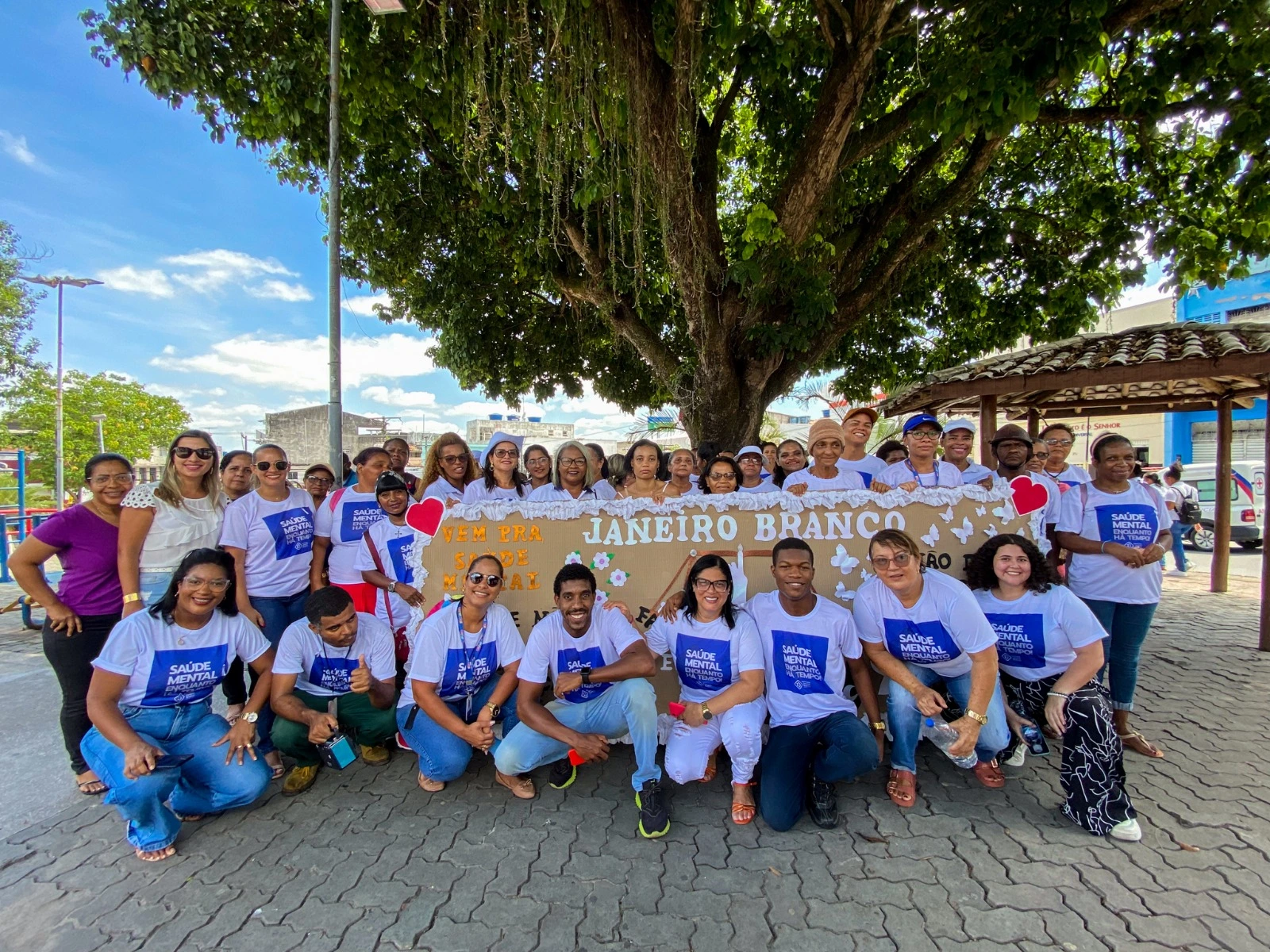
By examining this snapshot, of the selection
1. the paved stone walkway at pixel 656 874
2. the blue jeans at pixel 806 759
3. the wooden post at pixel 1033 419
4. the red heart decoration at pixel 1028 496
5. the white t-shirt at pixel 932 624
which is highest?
the wooden post at pixel 1033 419

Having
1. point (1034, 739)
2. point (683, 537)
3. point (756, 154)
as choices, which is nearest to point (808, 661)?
point (683, 537)

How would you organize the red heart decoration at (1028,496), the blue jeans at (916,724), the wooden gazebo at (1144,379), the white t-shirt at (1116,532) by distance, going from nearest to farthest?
the blue jeans at (916,724) → the white t-shirt at (1116,532) → the red heart decoration at (1028,496) → the wooden gazebo at (1144,379)

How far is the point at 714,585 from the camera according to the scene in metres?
3.01

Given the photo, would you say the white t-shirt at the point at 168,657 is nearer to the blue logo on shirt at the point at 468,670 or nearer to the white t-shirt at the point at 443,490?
the blue logo on shirt at the point at 468,670

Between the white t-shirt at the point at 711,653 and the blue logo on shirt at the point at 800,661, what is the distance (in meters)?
0.12

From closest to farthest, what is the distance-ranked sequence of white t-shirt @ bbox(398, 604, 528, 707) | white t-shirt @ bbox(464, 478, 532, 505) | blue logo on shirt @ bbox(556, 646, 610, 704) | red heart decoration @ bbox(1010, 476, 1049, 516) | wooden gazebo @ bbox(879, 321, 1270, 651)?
white t-shirt @ bbox(398, 604, 528, 707) → blue logo on shirt @ bbox(556, 646, 610, 704) → red heart decoration @ bbox(1010, 476, 1049, 516) → white t-shirt @ bbox(464, 478, 532, 505) → wooden gazebo @ bbox(879, 321, 1270, 651)

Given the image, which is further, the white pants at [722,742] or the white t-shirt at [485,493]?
the white t-shirt at [485,493]

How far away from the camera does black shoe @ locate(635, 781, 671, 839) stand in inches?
108

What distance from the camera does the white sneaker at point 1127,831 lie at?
259cm

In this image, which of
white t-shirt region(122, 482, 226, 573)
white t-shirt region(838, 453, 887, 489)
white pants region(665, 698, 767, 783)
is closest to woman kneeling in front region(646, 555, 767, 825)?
white pants region(665, 698, 767, 783)

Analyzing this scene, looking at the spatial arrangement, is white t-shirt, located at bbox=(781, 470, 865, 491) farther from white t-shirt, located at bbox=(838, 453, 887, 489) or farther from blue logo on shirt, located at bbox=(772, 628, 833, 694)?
blue logo on shirt, located at bbox=(772, 628, 833, 694)

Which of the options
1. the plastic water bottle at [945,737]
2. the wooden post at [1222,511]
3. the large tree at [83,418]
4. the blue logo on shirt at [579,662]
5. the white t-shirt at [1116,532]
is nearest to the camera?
the plastic water bottle at [945,737]

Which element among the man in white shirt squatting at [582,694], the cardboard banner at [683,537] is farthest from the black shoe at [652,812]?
the cardboard banner at [683,537]

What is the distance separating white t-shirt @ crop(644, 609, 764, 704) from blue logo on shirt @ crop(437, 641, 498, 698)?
1.02 m
